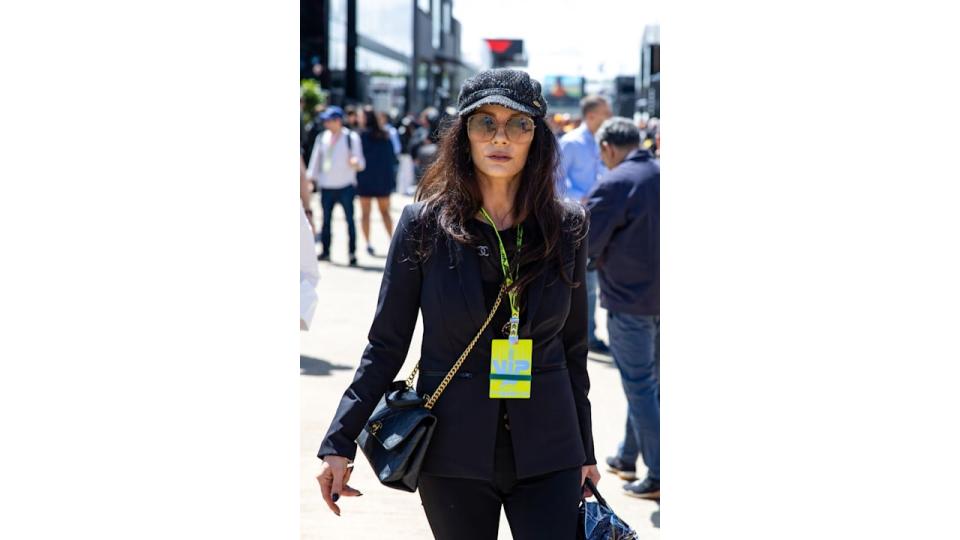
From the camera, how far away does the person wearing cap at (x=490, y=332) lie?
10.9 ft

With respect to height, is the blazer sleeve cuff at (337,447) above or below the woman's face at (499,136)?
below

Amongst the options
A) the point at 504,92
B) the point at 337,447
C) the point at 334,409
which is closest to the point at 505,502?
the point at 337,447

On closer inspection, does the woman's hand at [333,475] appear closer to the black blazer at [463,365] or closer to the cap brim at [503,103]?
the black blazer at [463,365]

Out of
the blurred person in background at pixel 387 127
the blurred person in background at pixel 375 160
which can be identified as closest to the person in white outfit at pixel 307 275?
the blurred person in background at pixel 375 160

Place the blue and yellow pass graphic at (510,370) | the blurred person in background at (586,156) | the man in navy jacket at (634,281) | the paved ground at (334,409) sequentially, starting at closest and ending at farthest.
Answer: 1. the blue and yellow pass graphic at (510,370)
2. the paved ground at (334,409)
3. the man in navy jacket at (634,281)
4. the blurred person in background at (586,156)

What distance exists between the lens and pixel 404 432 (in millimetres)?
3322

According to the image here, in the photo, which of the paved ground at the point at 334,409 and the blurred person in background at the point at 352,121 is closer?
the paved ground at the point at 334,409

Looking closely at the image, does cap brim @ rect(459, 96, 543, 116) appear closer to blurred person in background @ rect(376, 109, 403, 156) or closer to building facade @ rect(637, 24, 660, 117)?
building facade @ rect(637, 24, 660, 117)

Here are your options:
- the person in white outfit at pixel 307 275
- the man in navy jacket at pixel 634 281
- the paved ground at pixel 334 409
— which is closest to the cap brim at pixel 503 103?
the person in white outfit at pixel 307 275

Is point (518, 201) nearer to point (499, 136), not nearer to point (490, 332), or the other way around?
point (499, 136)

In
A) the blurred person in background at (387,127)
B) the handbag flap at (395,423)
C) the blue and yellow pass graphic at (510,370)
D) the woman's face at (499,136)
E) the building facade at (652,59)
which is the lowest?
the handbag flap at (395,423)

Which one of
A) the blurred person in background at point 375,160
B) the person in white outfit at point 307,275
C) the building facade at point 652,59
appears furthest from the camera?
the building facade at point 652,59

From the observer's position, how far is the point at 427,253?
340 cm

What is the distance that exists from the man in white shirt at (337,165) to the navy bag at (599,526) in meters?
12.5
